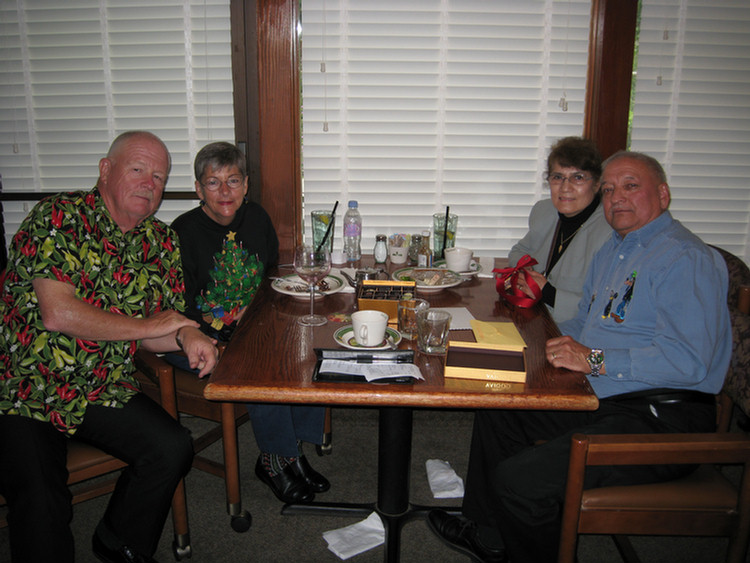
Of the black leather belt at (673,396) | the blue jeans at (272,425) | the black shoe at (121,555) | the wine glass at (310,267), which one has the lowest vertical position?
the black shoe at (121,555)

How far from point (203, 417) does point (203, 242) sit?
0.73 meters

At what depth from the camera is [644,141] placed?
299 cm

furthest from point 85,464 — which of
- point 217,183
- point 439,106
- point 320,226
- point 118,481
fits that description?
point 439,106

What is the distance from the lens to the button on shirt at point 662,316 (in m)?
1.56

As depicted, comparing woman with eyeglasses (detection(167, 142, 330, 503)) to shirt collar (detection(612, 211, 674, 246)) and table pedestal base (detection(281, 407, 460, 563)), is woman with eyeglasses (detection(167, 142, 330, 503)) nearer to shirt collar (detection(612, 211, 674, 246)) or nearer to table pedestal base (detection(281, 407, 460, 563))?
table pedestal base (detection(281, 407, 460, 563))

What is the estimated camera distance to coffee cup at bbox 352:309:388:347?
5.16 feet

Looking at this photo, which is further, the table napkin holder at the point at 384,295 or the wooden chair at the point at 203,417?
the wooden chair at the point at 203,417

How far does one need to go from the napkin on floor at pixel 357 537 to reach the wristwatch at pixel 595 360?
1.07 metres

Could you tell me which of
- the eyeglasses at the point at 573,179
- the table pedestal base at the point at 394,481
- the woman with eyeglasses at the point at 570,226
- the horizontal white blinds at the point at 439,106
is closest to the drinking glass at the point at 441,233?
the horizontal white blinds at the point at 439,106

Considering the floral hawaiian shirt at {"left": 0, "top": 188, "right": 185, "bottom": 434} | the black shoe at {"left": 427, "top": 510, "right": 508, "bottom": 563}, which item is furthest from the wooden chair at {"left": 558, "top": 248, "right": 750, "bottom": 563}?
the floral hawaiian shirt at {"left": 0, "top": 188, "right": 185, "bottom": 434}

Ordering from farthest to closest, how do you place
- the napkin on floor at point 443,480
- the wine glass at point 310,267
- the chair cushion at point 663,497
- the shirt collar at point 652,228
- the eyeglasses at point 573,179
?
the napkin on floor at point 443,480 < the eyeglasses at point 573,179 < the wine glass at point 310,267 < the shirt collar at point 652,228 < the chair cushion at point 663,497

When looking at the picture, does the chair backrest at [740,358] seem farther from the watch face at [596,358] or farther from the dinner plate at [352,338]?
the dinner plate at [352,338]

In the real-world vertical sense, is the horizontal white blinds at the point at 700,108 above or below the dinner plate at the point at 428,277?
above

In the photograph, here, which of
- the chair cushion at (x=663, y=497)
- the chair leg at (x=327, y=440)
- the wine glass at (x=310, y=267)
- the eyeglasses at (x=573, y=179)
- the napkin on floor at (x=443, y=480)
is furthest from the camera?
the chair leg at (x=327, y=440)
